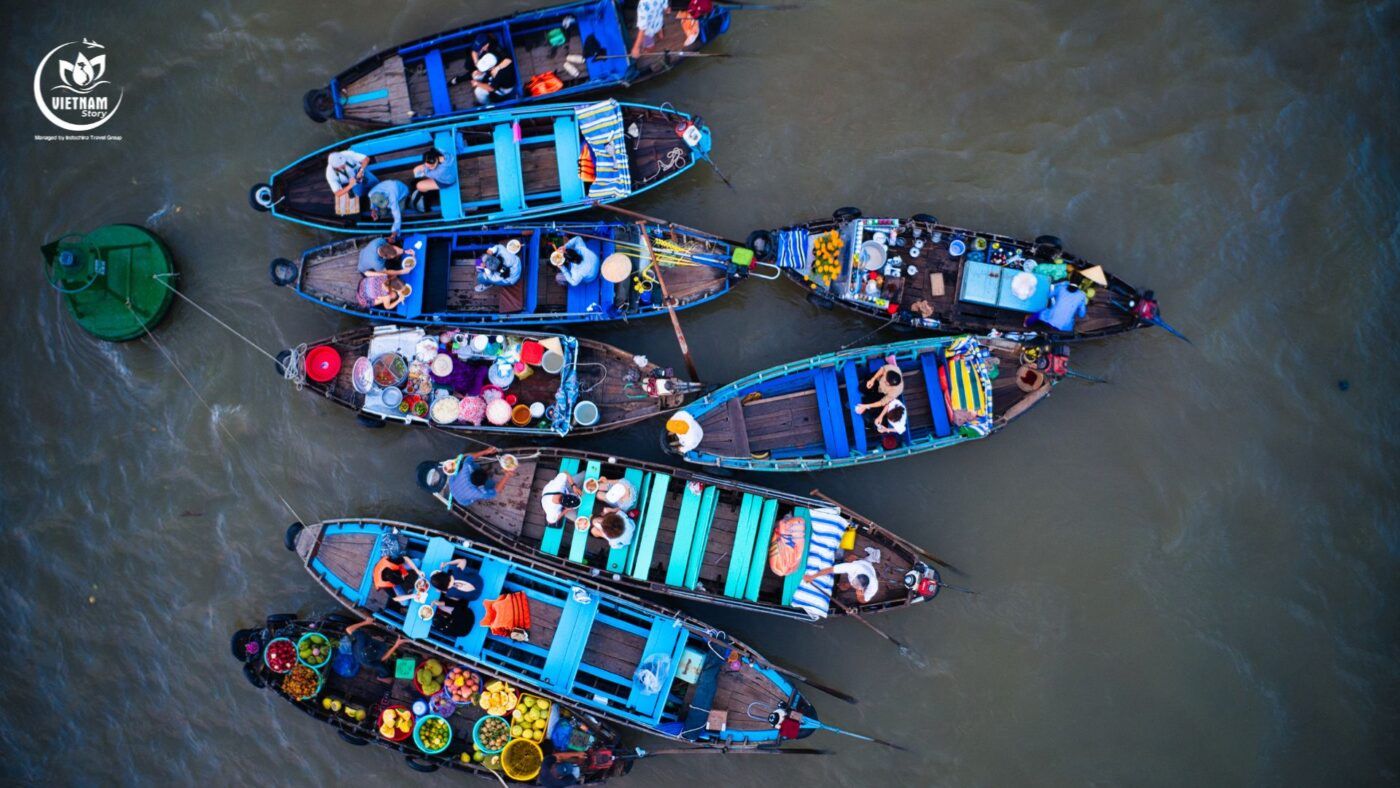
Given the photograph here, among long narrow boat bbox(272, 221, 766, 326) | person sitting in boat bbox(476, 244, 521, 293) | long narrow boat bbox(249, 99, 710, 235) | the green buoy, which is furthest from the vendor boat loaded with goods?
the green buoy

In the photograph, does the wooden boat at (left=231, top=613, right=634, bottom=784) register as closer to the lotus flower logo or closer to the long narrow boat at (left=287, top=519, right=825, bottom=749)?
the long narrow boat at (left=287, top=519, right=825, bottom=749)

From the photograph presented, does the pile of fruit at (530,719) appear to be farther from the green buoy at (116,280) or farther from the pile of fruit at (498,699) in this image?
the green buoy at (116,280)

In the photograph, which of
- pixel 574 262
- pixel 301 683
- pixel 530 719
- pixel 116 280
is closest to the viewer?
A: pixel 530 719

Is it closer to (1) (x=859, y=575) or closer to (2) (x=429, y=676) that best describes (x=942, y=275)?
(1) (x=859, y=575)

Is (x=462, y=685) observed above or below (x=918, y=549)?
below

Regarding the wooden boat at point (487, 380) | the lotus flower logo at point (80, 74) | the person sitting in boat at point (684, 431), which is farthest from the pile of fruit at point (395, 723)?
the lotus flower logo at point (80, 74)

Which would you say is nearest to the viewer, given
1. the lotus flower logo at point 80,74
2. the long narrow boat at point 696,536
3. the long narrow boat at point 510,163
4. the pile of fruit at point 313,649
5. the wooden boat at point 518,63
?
the long narrow boat at point 696,536

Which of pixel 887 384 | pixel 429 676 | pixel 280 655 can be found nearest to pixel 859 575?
pixel 887 384
